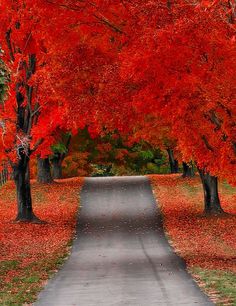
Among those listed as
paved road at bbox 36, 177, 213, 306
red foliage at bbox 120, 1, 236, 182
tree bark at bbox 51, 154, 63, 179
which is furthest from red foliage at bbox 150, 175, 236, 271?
tree bark at bbox 51, 154, 63, 179

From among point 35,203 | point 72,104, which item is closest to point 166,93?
point 72,104

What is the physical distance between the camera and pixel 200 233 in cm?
3084

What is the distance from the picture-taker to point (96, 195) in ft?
150

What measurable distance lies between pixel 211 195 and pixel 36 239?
12.0 m

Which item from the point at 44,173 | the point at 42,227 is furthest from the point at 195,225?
the point at 44,173

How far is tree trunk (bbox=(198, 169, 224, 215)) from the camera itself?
37281mm

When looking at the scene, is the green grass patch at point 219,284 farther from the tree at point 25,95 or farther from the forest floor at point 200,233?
the tree at point 25,95

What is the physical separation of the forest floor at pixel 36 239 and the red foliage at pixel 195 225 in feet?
15.9

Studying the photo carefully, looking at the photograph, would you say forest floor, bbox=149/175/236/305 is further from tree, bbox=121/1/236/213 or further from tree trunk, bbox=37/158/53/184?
tree trunk, bbox=37/158/53/184

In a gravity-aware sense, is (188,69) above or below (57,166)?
above

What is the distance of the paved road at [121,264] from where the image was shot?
16.0 m

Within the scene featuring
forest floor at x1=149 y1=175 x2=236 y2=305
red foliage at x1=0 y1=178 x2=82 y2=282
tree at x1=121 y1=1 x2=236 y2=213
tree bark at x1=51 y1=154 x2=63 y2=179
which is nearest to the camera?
forest floor at x1=149 y1=175 x2=236 y2=305

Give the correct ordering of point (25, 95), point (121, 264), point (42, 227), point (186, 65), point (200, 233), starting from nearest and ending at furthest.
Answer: point (186, 65) → point (121, 264) → point (200, 233) → point (42, 227) → point (25, 95)

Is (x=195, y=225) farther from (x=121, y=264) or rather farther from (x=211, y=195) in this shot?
(x=121, y=264)
